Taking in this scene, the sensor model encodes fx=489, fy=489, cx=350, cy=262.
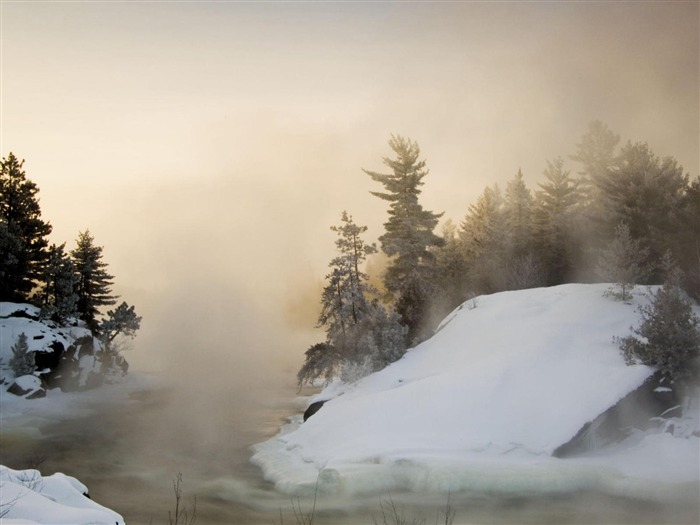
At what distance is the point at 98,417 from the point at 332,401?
18060mm

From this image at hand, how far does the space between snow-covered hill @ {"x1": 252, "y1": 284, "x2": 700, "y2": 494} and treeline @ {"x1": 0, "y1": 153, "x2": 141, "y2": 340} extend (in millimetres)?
33134

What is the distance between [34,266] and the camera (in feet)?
154

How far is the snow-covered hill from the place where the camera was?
14.5 meters

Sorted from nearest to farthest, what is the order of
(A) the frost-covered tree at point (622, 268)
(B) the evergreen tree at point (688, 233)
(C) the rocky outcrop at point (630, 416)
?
1. (C) the rocky outcrop at point (630, 416)
2. (A) the frost-covered tree at point (622, 268)
3. (B) the evergreen tree at point (688, 233)

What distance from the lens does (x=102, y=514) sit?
341 inches

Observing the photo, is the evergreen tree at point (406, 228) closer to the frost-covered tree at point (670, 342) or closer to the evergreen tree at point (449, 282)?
the evergreen tree at point (449, 282)

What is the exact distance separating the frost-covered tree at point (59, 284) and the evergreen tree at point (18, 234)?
4.40 feet

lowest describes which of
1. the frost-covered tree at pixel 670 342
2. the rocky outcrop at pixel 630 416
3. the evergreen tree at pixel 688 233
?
the rocky outcrop at pixel 630 416

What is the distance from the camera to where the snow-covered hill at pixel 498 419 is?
1447 cm

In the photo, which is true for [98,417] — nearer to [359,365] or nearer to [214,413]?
[214,413]

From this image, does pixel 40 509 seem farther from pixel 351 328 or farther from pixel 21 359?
pixel 21 359

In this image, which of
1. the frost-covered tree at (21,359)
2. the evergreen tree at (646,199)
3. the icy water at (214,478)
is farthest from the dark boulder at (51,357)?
the evergreen tree at (646,199)

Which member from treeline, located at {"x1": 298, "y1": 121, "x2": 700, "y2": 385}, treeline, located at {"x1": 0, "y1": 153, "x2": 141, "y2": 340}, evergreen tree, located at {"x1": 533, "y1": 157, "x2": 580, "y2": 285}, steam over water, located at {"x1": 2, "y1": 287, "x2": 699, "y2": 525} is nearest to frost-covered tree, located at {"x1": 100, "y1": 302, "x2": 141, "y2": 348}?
treeline, located at {"x1": 0, "y1": 153, "x2": 141, "y2": 340}

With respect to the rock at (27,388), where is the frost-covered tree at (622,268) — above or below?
above
